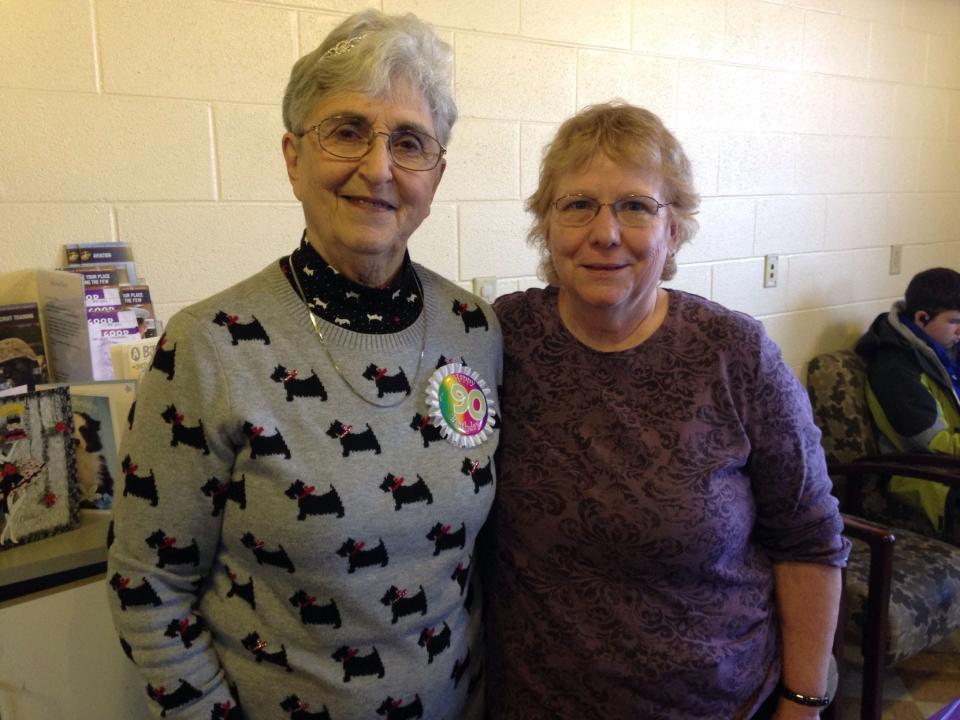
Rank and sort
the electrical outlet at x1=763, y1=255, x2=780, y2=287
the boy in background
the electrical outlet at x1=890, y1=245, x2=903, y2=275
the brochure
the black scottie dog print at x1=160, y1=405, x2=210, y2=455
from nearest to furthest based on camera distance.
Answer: the black scottie dog print at x1=160, y1=405, x2=210, y2=455, the brochure, the boy in background, the electrical outlet at x1=763, y1=255, x2=780, y2=287, the electrical outlet at x1=890, y1=245, x2=903, y2=275

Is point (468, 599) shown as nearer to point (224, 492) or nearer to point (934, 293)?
point (224, 492)

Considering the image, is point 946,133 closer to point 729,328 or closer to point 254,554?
point 729,328

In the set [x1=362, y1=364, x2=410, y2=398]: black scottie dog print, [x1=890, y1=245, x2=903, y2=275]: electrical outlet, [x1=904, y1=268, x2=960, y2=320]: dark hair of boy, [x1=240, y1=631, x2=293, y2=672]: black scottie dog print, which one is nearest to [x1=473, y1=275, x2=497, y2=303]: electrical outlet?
[x1=362, y1=364, x2=410, y2=398]: black scottie dog print

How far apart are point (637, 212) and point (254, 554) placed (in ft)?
2.54

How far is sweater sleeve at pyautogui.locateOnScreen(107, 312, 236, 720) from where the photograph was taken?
901mm

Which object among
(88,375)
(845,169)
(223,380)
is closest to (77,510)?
(88,375)

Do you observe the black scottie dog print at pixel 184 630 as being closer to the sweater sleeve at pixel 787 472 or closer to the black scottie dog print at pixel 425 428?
the black scottie dog print at pixel 425 428

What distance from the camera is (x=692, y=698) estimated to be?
114 cm

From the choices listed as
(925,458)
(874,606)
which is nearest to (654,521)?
(874,606)

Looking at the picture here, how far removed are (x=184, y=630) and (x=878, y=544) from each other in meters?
1.66

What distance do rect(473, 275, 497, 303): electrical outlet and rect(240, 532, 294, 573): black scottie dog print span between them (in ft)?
4.32

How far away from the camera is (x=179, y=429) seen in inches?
35.4

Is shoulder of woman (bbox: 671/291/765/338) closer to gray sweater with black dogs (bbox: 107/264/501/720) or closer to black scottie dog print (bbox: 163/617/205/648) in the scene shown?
gray sweater with black dogs (bbox: 107/264/501/720)

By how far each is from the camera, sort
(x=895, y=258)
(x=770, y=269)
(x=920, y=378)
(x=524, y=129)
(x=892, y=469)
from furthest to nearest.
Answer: (x=895, y=258) < (x=770, y=269) < (x=920, y=378) < (x=892, y=469) < (x=524, y=129)
